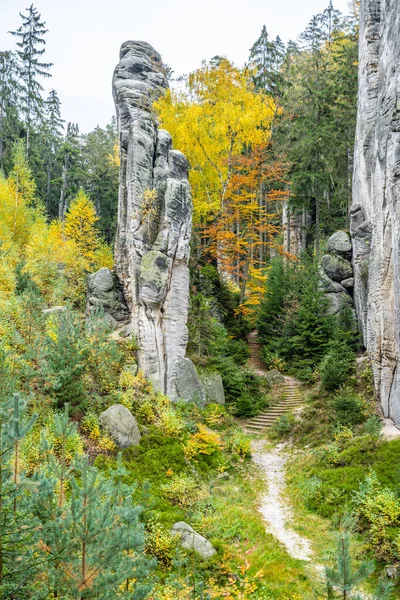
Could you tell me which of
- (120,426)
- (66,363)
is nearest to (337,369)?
(120,426)

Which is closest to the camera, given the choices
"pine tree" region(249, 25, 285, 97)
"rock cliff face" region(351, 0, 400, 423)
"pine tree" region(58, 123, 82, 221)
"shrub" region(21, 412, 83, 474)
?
"shrub" region(21, 412, 83, 474)

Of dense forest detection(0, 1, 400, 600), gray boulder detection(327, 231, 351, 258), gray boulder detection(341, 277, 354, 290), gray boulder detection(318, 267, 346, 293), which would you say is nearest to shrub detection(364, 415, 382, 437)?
dense forest detection(0, 1, 400, 600)

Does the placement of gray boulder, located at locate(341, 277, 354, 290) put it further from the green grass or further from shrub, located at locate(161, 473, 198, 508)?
shrub, located at locate(161, 473, 198, 508)

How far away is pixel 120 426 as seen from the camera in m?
10.8

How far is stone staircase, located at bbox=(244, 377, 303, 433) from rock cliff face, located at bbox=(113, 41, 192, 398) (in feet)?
12.3

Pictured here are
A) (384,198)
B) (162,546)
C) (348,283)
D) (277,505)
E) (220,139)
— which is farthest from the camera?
(348,283)

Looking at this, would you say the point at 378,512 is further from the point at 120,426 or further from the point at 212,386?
the point at 212,386

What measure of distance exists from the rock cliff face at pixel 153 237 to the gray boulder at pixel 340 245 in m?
8.94

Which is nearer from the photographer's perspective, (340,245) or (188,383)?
(188,383)

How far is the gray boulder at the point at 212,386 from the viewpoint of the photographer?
15336 mm

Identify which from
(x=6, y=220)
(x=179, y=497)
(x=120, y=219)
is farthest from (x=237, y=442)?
(x=6, y=220)

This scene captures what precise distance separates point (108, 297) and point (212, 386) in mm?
5719

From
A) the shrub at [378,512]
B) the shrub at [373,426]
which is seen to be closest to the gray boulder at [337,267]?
the shrub at [373,426]

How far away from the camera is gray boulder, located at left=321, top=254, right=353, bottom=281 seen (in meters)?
20.0
